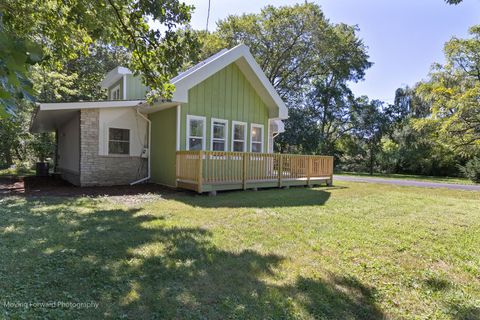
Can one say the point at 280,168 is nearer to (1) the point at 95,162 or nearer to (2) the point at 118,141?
(2) the point at 118,141

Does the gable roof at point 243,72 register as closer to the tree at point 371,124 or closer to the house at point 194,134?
the house at point 194,134

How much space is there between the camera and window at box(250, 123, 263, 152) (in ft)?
38.2

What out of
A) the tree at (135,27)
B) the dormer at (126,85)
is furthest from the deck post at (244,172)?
the dormer at (126,85)

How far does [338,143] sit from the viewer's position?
104 feet

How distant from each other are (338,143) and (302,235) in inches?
1140

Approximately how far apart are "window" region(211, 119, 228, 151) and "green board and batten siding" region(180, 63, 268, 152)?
16cm

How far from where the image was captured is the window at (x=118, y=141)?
10.5 meters

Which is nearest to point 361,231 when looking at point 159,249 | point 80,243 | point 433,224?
point 433,224

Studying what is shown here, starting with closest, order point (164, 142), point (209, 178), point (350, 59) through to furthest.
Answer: point (209, 178) < point (164, 142) < point (350, 59)

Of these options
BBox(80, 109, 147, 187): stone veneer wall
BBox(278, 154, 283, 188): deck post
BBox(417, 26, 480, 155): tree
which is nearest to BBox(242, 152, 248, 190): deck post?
BBox(278, 154, 283, 188): deck post

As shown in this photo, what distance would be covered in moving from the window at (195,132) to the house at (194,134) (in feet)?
0.12

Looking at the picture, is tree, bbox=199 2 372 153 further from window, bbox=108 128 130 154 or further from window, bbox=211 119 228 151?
window, bbox=108 128 130 154

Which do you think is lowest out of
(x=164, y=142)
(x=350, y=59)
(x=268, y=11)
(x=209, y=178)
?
(x=209, y=178)

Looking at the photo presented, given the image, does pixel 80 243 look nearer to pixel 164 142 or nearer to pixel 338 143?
pixel 164 142
